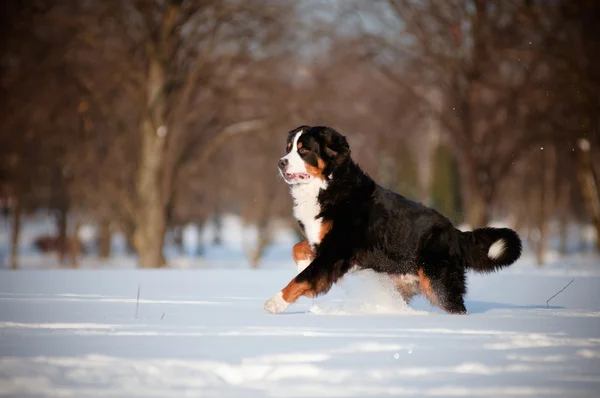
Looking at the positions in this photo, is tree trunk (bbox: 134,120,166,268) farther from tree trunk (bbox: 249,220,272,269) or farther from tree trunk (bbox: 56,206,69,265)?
tree trunk (bbox: 56,206,69,265)

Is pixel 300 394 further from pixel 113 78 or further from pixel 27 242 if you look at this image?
pixel 27 242

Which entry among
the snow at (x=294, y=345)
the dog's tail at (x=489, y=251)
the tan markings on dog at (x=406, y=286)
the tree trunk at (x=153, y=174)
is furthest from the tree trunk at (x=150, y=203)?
the dog's tail at (x=489, y=251)

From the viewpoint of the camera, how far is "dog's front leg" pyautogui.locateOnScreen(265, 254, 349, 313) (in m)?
6.12

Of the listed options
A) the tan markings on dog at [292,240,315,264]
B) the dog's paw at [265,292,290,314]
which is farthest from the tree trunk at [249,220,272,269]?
the dog's paw at [265,292,290,314]

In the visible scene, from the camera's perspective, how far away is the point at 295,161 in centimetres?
650

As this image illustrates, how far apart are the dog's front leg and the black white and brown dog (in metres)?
0.01

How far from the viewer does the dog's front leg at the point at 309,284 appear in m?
6.12

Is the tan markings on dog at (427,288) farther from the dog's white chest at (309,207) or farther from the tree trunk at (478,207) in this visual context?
the tree trunk at (478,207)

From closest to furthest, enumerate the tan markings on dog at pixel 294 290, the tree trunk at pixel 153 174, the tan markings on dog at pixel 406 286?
the tan markings on dog at pixel 294 290 < the tan markings on dog at pixel 406 286 < the tree trunk at pixel 153 174

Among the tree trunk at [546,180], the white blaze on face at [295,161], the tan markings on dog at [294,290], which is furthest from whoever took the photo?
the tree trunk at [546,180]

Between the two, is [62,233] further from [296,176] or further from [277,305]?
[277,305]

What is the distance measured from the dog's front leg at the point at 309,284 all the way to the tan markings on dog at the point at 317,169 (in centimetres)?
74

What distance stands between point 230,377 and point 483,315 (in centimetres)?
313

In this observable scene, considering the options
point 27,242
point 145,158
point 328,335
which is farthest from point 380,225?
point 27,242
